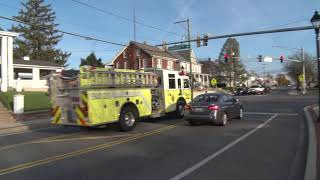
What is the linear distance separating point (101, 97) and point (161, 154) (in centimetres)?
498

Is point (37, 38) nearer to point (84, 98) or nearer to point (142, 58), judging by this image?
point (142, 58)

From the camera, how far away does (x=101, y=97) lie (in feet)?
49.4

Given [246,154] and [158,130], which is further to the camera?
[158,130]

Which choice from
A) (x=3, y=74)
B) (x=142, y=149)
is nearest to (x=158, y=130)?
(x=142, y=149)

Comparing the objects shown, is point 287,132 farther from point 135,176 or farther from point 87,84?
point 135,176

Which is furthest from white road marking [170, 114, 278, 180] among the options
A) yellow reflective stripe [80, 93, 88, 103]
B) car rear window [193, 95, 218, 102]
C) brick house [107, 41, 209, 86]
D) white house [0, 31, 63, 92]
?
brick house [107, 41, 209, 86]

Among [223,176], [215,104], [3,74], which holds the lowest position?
[223,176]

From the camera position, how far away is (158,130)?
16375 mm

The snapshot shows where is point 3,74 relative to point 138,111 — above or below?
above

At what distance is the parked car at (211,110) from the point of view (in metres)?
17.0

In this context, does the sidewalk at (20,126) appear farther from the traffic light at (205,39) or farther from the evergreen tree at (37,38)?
the evergreen tree at (37,38)

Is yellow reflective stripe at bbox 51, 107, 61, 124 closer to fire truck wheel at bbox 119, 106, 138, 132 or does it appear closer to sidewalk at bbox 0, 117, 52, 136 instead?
fire truck wheel at bbox 119, 106, 138, 132

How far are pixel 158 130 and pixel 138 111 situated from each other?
1.35 m

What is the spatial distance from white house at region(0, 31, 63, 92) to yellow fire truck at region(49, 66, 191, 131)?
1894 centimetres
